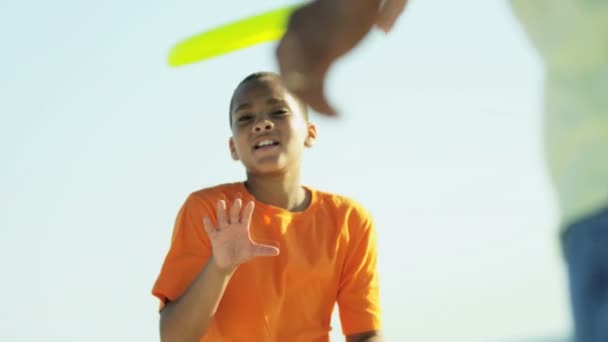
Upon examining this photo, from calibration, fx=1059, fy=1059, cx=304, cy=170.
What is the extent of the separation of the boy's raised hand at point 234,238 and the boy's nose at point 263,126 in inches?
16.1

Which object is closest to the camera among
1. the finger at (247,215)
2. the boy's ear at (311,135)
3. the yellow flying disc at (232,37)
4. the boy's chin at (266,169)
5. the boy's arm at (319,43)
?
the boy's arm at (319,43)

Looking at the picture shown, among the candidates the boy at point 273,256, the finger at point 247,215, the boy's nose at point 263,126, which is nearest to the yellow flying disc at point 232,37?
the finger at point 247,215

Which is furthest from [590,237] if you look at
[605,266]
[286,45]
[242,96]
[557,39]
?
[242,96]

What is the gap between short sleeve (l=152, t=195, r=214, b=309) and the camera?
269cm

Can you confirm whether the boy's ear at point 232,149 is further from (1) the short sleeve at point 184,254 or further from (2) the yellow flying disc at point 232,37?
(2) the yellow flying disc at point 232,37

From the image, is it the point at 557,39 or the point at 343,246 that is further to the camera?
the point at 343,246

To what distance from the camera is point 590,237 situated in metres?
1.18

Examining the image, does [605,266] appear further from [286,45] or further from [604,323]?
[286,45]

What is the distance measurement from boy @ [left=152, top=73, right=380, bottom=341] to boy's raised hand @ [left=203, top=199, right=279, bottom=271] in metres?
0.08

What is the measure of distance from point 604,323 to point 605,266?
69mm

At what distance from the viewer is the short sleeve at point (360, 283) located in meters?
2.84

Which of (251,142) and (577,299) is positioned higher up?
(251,142)

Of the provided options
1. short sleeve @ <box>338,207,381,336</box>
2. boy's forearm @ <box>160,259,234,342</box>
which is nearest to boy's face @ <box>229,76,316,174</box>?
short sleeve @ <box>338,207,381,336</box>

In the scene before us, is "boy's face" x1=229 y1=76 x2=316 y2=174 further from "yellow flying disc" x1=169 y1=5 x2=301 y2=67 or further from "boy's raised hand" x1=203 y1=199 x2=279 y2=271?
"yellow flying disc" x1=169 y1=5 x2=301 y2=67
